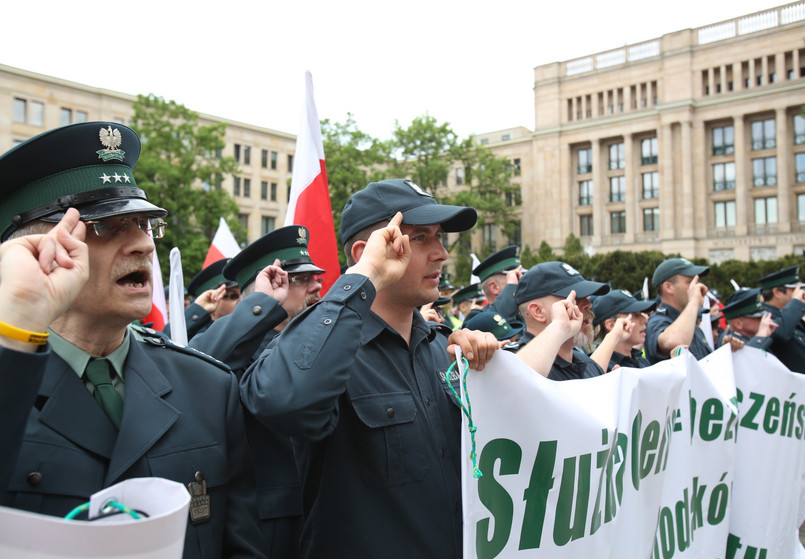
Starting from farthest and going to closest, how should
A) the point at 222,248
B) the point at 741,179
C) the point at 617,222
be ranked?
the point at 617,222, the point at 741,179, the point at 222,248

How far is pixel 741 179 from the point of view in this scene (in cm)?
5416

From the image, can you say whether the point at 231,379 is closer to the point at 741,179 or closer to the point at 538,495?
the point at 538,495

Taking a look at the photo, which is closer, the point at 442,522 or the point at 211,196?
the point at 442,522

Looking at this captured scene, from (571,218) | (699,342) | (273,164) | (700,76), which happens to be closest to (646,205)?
(571,218)

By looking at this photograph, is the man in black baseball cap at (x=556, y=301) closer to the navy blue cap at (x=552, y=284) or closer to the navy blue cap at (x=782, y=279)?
the navy blue cap at (x=552, y=284)

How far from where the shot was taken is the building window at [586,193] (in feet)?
204

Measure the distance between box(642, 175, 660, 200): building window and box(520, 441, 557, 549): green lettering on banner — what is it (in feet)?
198

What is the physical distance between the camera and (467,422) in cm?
247

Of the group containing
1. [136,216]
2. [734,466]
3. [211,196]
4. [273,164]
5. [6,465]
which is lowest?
[734,466]

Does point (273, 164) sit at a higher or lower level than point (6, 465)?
higher

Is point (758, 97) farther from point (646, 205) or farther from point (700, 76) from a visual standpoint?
point (646, 205)

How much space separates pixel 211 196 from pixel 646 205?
4058cm

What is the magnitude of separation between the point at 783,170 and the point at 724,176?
4.40 metres

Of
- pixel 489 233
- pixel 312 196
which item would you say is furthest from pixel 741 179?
pixel 312 196
